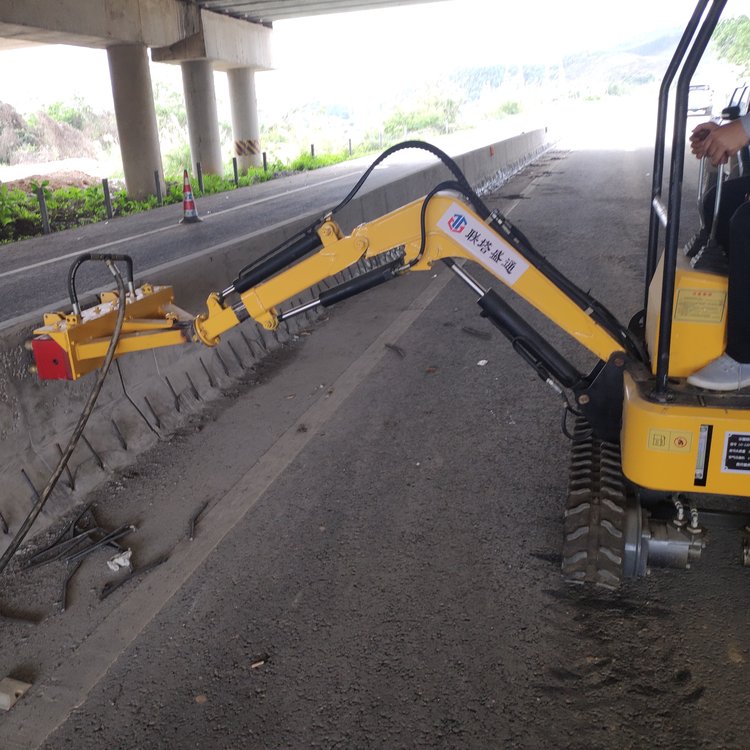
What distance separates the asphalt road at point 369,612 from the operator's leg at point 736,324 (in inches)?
Result: 39.6

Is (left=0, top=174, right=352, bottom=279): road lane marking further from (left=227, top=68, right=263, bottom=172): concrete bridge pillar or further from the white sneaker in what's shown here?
the white sneaker

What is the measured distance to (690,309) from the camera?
11.1 ft

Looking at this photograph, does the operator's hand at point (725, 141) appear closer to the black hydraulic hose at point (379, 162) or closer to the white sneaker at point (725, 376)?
the white sneaker at point (725, 376)

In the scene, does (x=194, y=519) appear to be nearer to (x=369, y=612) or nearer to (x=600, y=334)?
(x=369, y=612)

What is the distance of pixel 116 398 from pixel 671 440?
355cm

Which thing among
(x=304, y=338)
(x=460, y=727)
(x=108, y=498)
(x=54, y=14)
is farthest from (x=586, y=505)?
(x=54, y=14)

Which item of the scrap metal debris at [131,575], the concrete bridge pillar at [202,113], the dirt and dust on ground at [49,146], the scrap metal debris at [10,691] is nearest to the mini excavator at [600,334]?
the scrap metal debris at [131,575]

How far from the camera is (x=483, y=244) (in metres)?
3.85

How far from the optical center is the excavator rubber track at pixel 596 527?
11.4 ft

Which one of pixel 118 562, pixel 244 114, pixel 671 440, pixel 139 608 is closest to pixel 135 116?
pixel 244 114

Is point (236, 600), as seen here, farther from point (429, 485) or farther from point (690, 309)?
point (690, 309)

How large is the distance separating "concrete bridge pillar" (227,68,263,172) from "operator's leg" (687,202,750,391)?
98.9ft

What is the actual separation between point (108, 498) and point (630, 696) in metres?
3.22

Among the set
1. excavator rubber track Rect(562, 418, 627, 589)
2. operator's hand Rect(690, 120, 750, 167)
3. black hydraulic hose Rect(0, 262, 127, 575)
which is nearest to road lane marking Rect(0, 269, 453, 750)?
black hydraulic hose Rect(0, 262, 127, 575)
